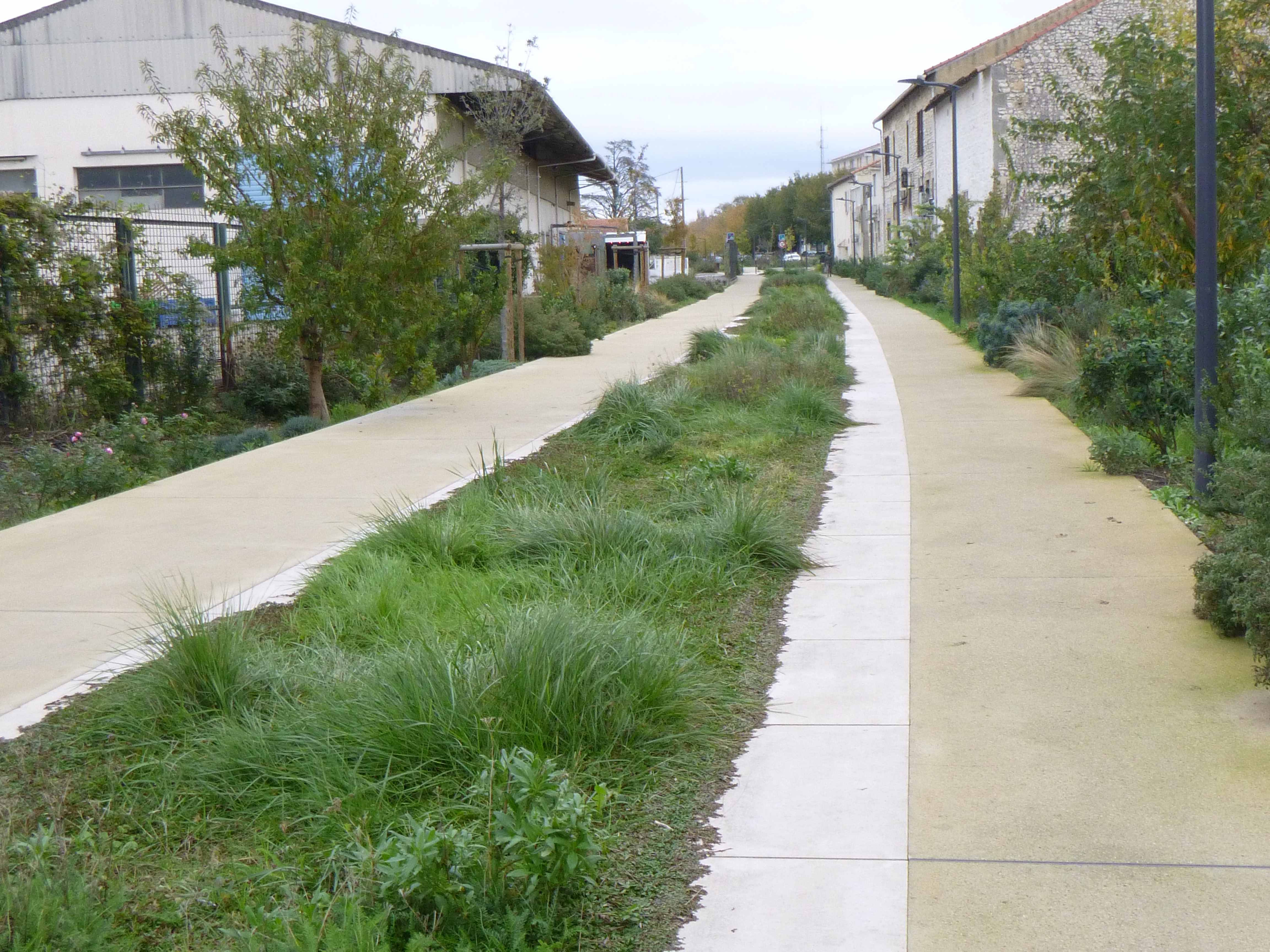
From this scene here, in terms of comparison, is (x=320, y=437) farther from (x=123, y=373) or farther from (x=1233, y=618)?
(x=1233, y=618)

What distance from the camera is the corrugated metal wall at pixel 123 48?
101 ft

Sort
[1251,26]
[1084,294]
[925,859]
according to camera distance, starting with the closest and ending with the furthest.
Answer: [925,859] < [1251,26] < [1084,294]

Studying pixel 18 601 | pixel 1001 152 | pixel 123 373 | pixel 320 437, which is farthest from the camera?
pixel 1001 152

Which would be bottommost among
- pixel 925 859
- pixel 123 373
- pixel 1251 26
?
pixel 925 859

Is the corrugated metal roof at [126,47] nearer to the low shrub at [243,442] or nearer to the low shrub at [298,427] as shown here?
the low shrub at [298,427]

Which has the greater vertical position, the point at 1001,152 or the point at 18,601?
the point at 1001,152

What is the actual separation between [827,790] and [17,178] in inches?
1263

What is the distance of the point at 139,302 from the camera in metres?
13.1

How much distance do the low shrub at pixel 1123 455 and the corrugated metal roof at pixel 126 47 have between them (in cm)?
2374

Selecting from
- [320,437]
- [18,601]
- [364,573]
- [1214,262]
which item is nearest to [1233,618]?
[1214,262]

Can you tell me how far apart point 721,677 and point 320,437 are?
7.37 m

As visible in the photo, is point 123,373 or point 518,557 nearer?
point 518,557

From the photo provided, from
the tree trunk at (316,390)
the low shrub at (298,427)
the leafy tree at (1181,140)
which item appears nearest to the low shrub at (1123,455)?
the leafy tree at (1181,140)

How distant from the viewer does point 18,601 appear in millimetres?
6219
